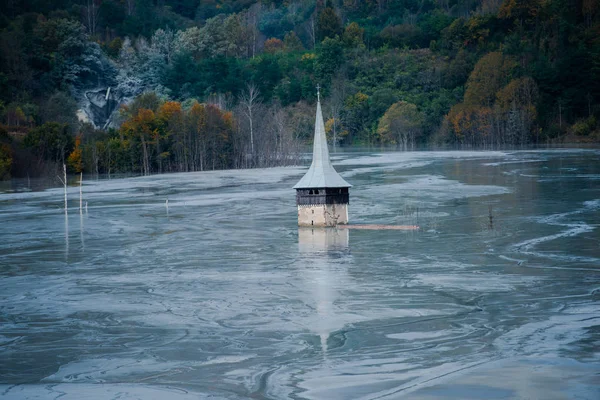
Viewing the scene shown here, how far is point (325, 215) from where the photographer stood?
33.2 meters

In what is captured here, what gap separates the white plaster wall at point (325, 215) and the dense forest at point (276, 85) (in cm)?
3652

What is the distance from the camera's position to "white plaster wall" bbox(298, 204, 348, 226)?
109ft

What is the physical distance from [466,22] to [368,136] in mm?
20186

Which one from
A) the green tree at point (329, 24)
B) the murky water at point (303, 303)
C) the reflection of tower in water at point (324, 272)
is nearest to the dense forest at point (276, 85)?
the green tree at point (329, 24)

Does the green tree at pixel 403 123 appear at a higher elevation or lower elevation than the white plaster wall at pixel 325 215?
higher

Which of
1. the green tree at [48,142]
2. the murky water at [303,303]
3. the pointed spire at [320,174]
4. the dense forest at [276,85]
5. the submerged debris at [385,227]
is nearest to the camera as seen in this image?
the murky water at [303,303]

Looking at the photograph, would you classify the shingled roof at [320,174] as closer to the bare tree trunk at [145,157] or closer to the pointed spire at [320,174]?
the pointed spire at [320,174]

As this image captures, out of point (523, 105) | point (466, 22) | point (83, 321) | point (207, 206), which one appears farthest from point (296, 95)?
point (83, 321)

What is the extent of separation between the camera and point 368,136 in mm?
116812

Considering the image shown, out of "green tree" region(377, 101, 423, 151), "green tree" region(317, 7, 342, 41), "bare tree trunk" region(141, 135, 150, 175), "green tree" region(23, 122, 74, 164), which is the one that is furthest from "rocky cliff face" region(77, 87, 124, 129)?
"bare tree trunk" region(141, 135, 150, 175)

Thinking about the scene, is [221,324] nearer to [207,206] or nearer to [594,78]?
[207,206]

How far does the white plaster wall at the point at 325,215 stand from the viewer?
33.2 meters

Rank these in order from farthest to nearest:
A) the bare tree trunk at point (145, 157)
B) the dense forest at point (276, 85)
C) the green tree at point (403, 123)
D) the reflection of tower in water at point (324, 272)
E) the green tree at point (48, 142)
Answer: the green tree at point (403, 123)
the dense forest at point (276, 85)
the bare tree trunk at point (145, 157)
the green tree at point (48, 142)
the reflection of tower in water at point (324, 272)

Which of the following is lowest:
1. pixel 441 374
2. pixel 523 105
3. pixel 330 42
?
pixel 441 374
